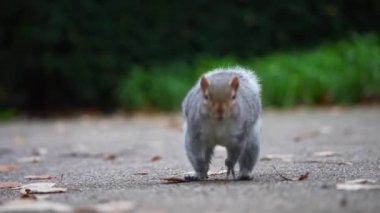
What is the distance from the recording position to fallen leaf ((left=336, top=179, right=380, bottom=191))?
4.25m

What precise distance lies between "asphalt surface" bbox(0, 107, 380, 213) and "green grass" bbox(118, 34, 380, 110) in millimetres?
887

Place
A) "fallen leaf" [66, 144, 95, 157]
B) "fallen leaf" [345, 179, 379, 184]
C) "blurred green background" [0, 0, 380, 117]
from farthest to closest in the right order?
"blurred green background" [0, 0, 380, 117], "fallen leaf" [66, 144, 95, 157], "fallen leaf" [345, 179, 379, 184]

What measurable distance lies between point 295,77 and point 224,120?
35.0ft

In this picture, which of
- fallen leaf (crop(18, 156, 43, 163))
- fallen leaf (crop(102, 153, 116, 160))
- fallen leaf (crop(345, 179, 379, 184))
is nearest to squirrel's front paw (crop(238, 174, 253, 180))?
fallen leaf (crop(345, 179, 379, 184))

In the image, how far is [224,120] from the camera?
4.61 metres

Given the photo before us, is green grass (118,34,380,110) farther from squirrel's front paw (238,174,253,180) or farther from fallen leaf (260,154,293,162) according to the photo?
squirrel's front paw (238,174,253,180)

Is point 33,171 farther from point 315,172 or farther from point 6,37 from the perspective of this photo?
point 6,37

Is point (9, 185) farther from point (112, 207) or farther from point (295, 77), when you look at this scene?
point (295, 77)

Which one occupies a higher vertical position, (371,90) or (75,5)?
(75,5)

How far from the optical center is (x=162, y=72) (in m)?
17.5

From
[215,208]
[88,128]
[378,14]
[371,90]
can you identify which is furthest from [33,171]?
[378,14]

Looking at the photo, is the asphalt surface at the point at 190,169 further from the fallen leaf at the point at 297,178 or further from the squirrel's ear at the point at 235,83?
the squirrel's ear at the point at 235,83

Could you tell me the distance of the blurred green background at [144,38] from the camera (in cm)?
1739

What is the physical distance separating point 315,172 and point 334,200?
152 cm
